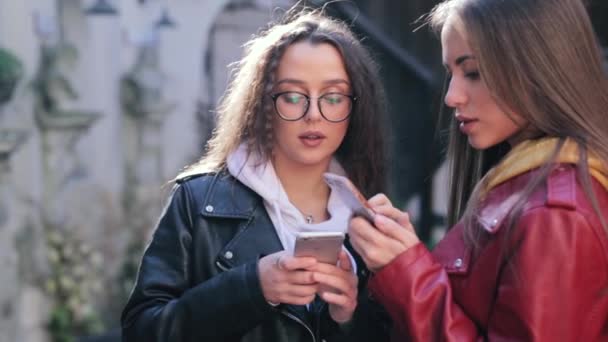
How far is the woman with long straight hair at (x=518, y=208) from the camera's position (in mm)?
1604

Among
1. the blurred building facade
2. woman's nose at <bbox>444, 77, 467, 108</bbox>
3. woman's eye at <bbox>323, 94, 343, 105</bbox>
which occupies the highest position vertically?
woman's nose at <bbox>444, 77, 467, 108</bbox>

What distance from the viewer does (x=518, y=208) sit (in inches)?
65.2

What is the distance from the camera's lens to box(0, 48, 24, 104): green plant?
3.84 metres

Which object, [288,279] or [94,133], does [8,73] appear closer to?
[94,133]

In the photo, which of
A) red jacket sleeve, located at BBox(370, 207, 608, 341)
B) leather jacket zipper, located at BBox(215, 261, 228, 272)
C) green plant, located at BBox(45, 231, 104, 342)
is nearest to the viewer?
red jacket sleeve, located at BBox(370, 207, 608, 341)

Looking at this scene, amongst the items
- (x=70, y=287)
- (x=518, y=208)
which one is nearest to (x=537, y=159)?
(x=518, y=208)

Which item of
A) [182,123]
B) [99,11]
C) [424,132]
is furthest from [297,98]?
[424,132]

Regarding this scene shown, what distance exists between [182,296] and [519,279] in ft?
2.59

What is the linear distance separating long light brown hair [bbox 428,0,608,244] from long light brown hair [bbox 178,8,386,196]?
465 millimetres

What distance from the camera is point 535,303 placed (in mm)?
1589

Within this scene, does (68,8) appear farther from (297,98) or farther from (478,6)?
(478,6)

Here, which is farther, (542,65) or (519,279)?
(542,65)

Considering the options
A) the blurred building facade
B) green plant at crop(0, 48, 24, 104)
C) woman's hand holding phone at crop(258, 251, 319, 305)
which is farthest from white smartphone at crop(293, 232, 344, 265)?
green plant at crop(0, 48, 24, 104)

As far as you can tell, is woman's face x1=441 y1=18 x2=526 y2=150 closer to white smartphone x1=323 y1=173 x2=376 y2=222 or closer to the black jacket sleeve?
white smartphone x1=323 y1=173 x2=376 y2=222
